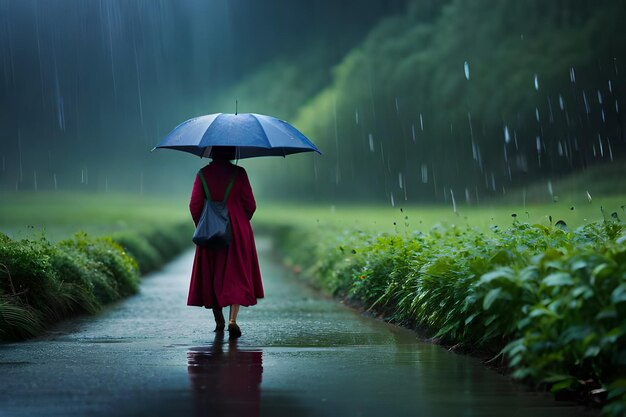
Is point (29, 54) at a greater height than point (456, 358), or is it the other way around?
point (29, 54)

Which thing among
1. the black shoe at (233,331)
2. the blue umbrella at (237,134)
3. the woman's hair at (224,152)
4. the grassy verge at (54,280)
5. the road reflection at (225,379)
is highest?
the blue umbrella at (237,134)

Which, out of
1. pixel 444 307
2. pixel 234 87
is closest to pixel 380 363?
pixel 444 307

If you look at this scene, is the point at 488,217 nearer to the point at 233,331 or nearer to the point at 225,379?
the point at 233,331

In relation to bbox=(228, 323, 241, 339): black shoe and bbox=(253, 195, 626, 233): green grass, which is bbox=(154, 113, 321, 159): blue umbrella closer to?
bbox=(228, 323, 241, 339): black shoe

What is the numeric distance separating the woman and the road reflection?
2.21ft

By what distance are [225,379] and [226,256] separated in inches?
114

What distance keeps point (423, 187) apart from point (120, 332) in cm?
6459

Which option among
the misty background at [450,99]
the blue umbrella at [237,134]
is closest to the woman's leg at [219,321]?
the blue umbrella at [237,134]

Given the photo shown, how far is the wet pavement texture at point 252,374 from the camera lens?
236 inches

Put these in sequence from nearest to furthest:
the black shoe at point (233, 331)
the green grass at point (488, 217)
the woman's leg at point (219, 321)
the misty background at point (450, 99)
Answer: the black shoe at point (233, 331) → the woman's leg at point (219, 321) → the green grass at point (488, 217) → the misty background at point (450, 99)

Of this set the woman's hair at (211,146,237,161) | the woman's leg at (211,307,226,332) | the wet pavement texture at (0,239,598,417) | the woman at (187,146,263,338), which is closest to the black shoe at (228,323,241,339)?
the woman at (187,146,263,338)

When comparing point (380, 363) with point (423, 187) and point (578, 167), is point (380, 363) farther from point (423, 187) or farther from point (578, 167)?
point (423, 187)

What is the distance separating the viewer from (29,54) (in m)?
112

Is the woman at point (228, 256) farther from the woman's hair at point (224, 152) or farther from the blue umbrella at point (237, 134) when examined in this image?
the blue umbrella at point (237, 134)
